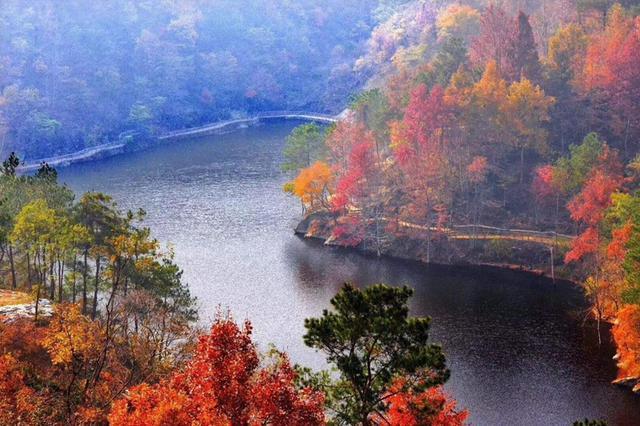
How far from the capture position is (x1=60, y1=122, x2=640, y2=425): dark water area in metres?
47.8

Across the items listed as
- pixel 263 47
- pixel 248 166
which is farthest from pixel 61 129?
pixel 263 47

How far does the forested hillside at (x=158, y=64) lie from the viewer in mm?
141750

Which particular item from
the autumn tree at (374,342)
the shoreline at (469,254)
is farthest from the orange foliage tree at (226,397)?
the shoreline at (469,254)

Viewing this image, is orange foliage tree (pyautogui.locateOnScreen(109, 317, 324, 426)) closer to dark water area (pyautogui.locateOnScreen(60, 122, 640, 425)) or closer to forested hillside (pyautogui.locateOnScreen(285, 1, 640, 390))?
dark water area (pyautogui.locateOnScreen(60, 122, 640, 425))

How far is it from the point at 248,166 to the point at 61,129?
45050 mm

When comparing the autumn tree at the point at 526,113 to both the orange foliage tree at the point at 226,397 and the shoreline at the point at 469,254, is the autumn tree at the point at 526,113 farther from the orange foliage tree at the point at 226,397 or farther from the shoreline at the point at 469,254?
the orange foliage tree at the point at 226,397

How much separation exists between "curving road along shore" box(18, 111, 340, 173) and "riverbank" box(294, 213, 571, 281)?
5523 cm

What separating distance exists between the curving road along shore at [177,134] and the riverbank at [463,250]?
2175 inches

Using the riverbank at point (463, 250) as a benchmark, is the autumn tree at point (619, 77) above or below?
above

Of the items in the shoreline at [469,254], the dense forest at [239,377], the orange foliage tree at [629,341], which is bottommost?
the orange foliage tree at [629,341]

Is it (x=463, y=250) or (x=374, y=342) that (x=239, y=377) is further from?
(x=463, y=250)

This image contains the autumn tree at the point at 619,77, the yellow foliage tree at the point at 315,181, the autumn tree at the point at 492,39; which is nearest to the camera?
the autumn tree at the point at 619,77

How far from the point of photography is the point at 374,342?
25.6 m

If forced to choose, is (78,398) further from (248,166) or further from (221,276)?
(248,166)
